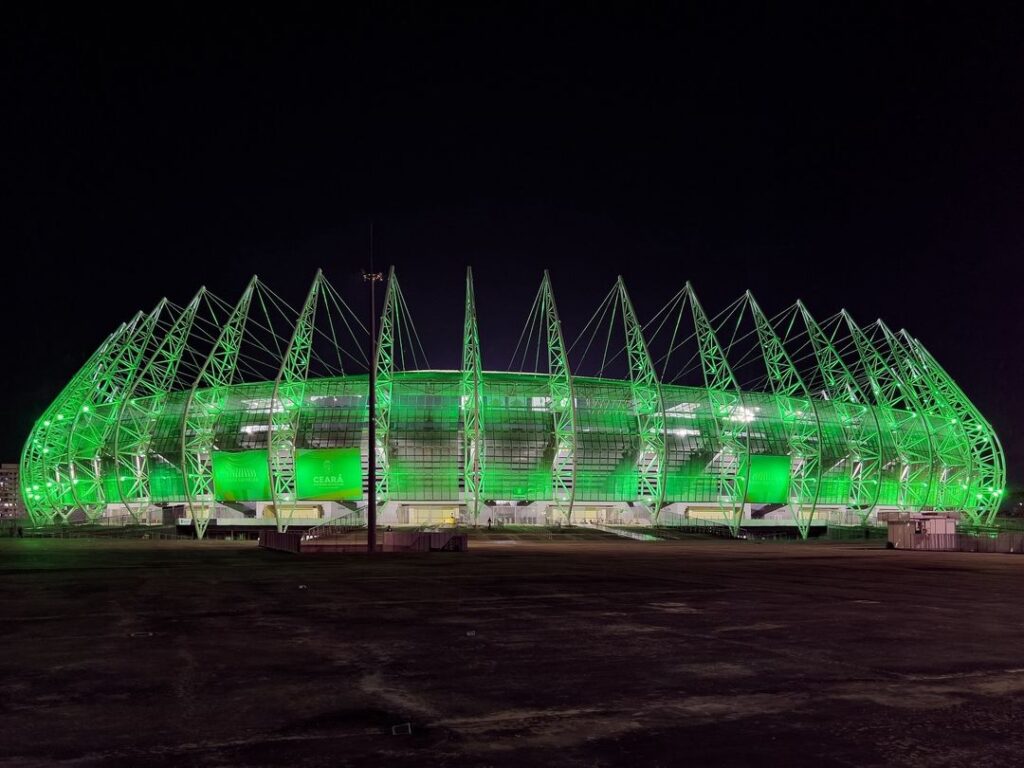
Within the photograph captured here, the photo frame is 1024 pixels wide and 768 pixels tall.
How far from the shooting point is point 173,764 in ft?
16.5

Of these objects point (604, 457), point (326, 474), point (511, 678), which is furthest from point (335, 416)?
point (511, 678)

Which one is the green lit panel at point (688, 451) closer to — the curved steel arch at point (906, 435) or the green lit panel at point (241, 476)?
the curved steel arch at point (906, 435)

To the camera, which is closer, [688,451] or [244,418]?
[244,418]

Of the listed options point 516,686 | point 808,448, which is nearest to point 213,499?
point 808,448

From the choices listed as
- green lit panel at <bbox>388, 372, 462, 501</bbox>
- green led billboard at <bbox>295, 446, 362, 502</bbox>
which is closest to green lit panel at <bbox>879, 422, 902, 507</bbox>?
green lit panel at <bbox>388, 372, 462, 501</bbox>

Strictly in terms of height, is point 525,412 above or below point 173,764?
above

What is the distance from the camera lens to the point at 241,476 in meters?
74.0

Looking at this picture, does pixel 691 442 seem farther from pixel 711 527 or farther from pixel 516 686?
pixel 516 686

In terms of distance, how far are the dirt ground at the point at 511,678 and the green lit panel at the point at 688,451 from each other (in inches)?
2613

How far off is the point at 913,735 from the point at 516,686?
10.5ft

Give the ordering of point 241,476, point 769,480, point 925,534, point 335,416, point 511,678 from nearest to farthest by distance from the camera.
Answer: point 511,678 → point 925,534 → point 241,476 → point 769,480 → point 335,416

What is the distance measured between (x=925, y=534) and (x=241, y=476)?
5578 cm

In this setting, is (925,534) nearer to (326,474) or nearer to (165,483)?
(326,474)

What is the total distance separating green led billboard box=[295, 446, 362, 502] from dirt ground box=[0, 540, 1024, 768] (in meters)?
54.0
